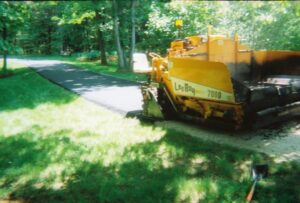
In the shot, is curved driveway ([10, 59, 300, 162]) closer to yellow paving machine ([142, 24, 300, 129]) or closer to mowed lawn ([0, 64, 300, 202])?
yellow paving machine ([142, 24, 300, 129])

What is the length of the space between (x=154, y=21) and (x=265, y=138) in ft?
48.5

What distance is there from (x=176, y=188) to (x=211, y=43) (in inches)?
165

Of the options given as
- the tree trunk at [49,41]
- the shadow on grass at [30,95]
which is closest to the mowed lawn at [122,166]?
the shadow on grass at [30,95]

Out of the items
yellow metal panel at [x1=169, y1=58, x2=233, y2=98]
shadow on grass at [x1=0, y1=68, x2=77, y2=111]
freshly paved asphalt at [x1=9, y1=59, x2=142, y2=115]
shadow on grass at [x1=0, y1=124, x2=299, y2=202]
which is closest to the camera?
shadow on grass at [x1=0, y1=124, x2=299, y2=202]

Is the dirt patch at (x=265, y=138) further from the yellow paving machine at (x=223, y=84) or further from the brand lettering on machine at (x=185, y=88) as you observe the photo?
the brand lettering on machine at (x=185, y=88)

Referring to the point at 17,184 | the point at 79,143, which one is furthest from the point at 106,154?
the point at 17,184

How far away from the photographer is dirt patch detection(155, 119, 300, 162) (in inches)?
262

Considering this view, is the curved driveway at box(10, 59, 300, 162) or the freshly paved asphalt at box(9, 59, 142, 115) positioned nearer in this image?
the curved driveway at box(10, 59, 300, 162)

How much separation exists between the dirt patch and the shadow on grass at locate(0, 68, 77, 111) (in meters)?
5.51

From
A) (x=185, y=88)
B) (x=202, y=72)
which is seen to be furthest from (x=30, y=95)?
(x=202, y=72)

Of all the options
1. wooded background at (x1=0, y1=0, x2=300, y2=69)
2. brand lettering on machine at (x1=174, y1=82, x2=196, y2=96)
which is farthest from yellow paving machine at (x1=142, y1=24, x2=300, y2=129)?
wooded background at (x1=0, y1=0, x2=300, y2=69)

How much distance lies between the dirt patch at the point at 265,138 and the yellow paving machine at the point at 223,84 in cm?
26

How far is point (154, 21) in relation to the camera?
2127 cm

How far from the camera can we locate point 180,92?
8.31 m
